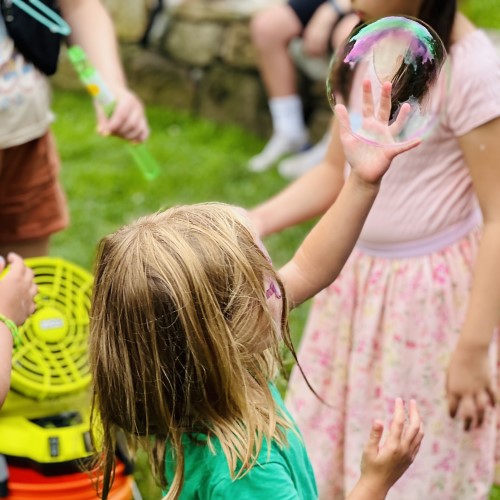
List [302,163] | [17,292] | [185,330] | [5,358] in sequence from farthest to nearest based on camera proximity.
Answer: [302,163]
[17,292]
[5,358]
[185,330]

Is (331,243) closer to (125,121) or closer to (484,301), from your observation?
(484,301)

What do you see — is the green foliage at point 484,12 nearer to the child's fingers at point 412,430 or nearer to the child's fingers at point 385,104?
the child's fingers at point 385,104

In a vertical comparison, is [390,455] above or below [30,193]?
above

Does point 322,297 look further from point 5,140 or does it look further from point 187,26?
point 187,26

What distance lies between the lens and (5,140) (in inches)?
79.3

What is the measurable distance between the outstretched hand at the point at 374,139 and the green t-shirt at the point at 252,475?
45cm

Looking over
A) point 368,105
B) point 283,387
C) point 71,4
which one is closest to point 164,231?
point 368,105

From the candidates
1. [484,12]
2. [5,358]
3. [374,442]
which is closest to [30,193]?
[5,358]

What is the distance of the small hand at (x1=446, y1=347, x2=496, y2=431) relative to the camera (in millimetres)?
1883

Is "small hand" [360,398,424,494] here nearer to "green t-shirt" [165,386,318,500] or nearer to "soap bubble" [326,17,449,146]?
"green t-shirt" [165,386,318,500]

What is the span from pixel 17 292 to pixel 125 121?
1.86ft

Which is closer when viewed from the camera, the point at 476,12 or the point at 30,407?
the point at 30,407

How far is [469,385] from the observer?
1.90 m

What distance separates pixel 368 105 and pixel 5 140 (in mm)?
829
